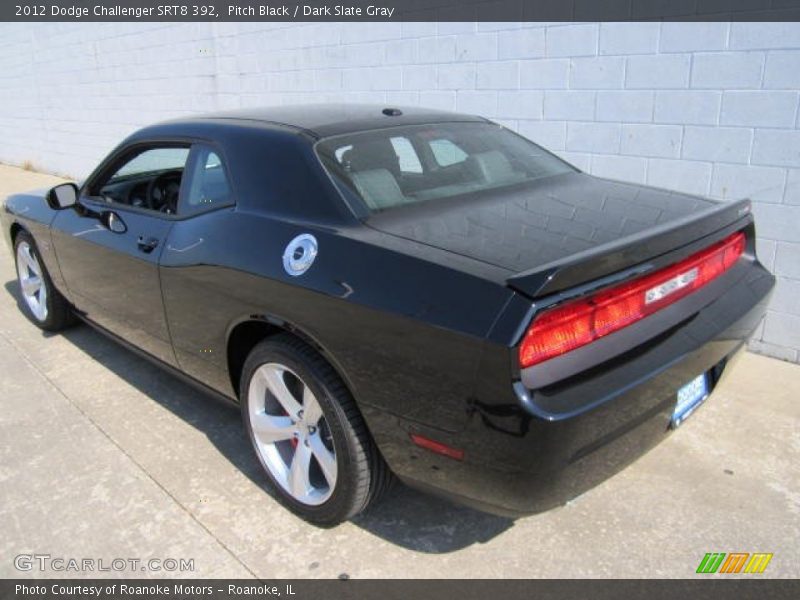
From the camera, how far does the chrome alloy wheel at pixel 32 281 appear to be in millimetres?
4695

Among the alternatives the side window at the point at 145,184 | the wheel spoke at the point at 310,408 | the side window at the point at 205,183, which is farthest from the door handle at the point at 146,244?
the wheel spoke at the point at 310,408

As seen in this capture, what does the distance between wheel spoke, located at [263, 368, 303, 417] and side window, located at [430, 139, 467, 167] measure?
3.85 feet

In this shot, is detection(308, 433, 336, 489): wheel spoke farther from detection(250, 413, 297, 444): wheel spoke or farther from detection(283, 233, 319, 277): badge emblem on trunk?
detection(283, 233, 319, 277): badge emblem on trunk

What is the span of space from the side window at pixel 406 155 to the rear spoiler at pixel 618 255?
1.05 metres

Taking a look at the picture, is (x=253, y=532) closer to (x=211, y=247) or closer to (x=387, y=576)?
(x=387, y=576)

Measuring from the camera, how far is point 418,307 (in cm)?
204

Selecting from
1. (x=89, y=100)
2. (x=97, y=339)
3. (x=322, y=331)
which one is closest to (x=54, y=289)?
(x=97, y=339)

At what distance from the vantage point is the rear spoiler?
1864 mm

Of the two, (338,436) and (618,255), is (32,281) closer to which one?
(338,436)

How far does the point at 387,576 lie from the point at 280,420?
0.76 m

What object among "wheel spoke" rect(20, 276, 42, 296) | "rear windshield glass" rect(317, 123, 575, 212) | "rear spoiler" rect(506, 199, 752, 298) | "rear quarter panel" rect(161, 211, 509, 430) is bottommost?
"wheel spoke" rect(20, 276, 42, 296)

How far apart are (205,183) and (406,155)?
3.09 ft

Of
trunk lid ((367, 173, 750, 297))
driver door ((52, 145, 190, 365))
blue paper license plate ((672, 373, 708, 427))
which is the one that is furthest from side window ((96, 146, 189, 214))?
blue paper license plate ((672, 373, 708, 427))

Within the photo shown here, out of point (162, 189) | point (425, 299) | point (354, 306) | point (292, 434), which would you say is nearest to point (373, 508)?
point (292, 434)
